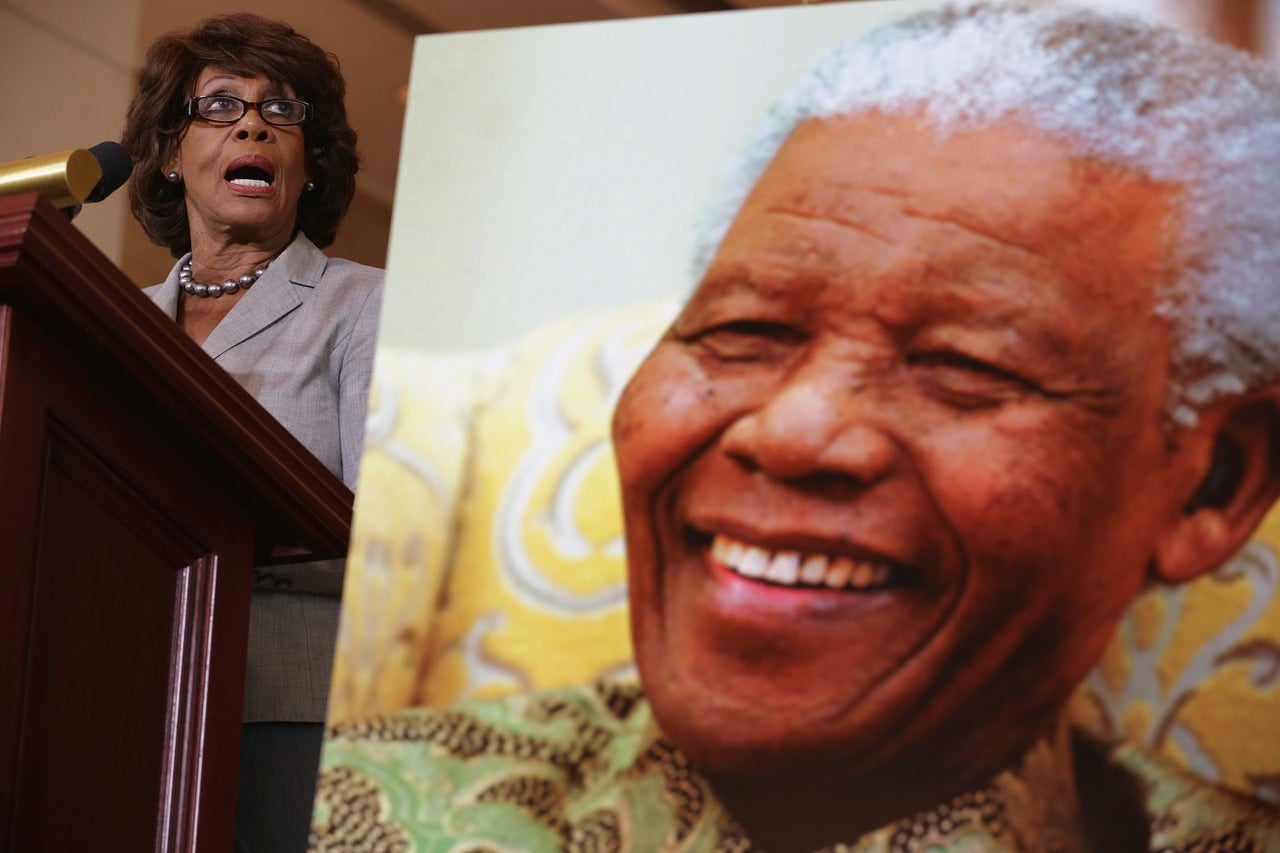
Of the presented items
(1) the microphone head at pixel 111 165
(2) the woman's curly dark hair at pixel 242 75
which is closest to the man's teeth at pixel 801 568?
(1) the microphone head at pixel 111 165

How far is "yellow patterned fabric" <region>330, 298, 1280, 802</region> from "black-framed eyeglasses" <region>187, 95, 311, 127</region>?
89cm

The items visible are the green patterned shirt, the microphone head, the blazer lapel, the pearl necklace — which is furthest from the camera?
the pearl necklace

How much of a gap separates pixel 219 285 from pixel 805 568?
39.6 inches

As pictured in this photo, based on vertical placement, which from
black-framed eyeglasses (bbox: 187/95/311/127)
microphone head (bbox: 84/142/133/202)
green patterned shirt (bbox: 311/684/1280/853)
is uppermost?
black-framed eyeglasses (bbox: 187/95/311/127)

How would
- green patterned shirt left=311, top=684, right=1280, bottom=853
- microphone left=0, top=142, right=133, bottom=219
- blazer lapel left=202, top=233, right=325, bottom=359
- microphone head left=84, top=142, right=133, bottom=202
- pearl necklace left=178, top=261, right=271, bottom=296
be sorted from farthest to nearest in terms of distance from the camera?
1. pearl necklace left=178, top=261, right=271, bottom=296
2. blazer lapel left=202, top=233, right=325, bottom=359
3. microphone head left=84, top=142, right=133, bottom=202
4. microphone left=0, top=142, right=133, bottom=219
5. green patterned shirt left=311, top=684, right=1280, bottom=853

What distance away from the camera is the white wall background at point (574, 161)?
100 centimetres

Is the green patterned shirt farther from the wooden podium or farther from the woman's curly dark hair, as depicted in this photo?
the woman's curly dark hair

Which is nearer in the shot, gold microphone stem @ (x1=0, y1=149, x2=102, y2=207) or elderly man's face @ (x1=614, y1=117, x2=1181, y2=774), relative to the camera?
elderly man's face @ (x1=614, y1=117, x2=1181, y2=774)

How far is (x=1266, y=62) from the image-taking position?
97 centimetres

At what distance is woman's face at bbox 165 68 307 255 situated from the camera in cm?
178

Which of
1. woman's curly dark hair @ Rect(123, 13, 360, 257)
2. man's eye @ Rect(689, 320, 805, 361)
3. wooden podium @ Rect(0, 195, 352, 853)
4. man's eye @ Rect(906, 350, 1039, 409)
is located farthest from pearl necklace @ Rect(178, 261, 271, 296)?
man's eye @ Rect(906, 350, 1039, 409)

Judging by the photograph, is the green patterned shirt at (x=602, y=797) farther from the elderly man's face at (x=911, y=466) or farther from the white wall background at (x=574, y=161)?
the white wall background at (x=574, y=161)

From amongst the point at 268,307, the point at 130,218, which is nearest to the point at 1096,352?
the point at 268,307

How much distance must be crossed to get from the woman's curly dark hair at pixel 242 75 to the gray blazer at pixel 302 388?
154 mm
